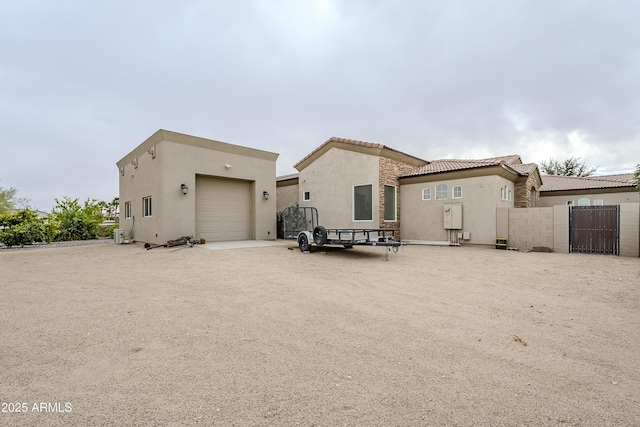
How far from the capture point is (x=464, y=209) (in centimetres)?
A: 1344

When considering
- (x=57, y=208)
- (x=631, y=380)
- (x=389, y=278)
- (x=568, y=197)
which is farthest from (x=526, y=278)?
(x=57, y=208)

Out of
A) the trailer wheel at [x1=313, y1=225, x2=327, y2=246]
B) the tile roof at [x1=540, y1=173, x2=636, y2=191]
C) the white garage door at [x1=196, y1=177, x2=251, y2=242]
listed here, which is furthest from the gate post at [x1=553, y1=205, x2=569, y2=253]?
the white garage door at [x1=196, y1=177, x2=251, y2=242]

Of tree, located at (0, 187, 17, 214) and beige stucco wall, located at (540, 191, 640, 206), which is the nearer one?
beige stucco wall, located at (540, 191, 640, 206)

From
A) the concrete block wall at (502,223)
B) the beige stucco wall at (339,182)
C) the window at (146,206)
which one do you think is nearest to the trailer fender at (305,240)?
Result: the beige stucco wall at (339,182)

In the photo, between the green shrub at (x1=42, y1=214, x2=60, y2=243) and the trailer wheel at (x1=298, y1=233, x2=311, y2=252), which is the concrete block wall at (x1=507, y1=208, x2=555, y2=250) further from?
the green shrub at (x1=42, y1=214, x2=60, y2=243)

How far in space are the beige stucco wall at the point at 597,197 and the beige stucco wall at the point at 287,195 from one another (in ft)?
→ 58.7

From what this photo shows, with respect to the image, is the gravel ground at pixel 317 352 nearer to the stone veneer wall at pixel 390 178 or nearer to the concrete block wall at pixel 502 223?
the concrete block wall at pixel 502 223

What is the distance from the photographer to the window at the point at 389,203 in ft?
47.2

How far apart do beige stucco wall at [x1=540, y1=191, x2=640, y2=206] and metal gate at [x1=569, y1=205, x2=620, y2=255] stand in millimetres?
10391

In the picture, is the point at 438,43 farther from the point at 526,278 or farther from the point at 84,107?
the point at 84,107

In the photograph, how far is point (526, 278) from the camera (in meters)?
6.59

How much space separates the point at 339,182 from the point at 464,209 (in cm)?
634

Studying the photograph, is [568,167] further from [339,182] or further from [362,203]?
[339,182]

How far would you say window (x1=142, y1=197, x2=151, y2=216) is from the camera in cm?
1325
